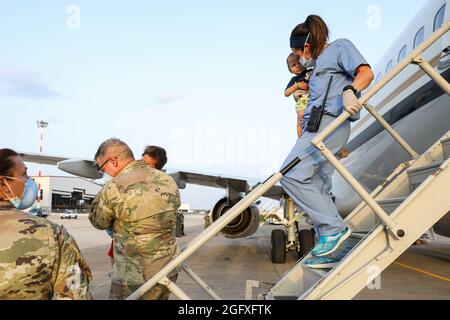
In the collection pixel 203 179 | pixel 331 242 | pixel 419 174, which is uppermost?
pixel 419 174

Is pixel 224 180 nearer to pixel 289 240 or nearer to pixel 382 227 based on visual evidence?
pixel 289 240

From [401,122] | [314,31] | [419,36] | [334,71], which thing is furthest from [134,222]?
[419,36]

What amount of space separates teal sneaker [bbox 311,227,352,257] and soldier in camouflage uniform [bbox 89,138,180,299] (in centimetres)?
107

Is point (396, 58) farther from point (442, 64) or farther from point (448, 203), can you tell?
point (448, 203)

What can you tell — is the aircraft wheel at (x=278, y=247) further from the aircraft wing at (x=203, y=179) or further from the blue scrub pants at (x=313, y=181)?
the blue scrub pants at (x=313, y=181)

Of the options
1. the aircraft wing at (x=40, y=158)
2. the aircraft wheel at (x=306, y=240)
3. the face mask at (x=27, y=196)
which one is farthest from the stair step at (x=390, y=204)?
the aircraft wing at (x=40, y=158)

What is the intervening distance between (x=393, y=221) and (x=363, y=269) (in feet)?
1.21

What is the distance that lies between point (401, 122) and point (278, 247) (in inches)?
189

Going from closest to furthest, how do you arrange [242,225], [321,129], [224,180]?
1. [321,129]
2. [242,225]
3. [224,180]

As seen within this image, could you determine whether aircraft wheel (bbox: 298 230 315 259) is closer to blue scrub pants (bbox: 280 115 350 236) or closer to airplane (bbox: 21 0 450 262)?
airplane (bbox: 21 0 450 262)

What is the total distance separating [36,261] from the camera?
187 centimetres

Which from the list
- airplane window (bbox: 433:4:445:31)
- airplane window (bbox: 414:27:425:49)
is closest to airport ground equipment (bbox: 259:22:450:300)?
airplane window (bbox: 433:4:445:31)
